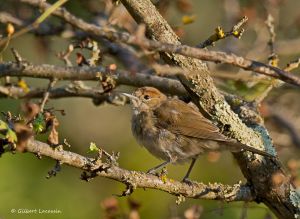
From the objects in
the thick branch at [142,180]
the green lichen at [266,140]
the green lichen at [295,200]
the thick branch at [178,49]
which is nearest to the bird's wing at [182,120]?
the green lichen at [266,140]

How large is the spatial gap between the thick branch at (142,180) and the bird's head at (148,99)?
1504mm

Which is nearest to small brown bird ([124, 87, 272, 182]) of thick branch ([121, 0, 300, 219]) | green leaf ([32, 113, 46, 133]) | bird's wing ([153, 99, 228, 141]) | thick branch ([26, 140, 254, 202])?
bird's wing ([153, 99, 228, 141])

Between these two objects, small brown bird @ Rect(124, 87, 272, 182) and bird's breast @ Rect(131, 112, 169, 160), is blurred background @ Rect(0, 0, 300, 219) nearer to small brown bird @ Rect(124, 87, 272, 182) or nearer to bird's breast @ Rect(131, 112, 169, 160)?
small brown bird @ Rect(124, 87, 272, 182)

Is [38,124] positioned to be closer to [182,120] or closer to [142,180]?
[142,180]

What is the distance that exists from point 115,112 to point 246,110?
442 cm

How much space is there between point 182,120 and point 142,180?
1.51 m

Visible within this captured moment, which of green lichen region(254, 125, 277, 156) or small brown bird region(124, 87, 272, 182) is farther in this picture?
small brown bird region(124, 87, 272, 182)

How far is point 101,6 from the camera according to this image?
24.4ft

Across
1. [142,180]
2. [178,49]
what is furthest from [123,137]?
[178,49]

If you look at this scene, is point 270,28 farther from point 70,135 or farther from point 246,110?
point 70,135

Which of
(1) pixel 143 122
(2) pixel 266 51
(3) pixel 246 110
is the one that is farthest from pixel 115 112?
(3) pixel 246 110

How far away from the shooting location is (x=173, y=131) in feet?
17.9

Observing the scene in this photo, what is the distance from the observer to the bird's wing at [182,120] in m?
5.16

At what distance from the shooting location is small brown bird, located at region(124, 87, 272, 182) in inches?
207
